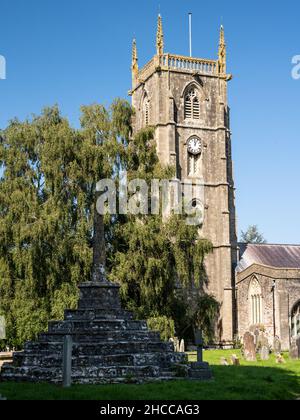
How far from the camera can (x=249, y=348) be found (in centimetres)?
2566

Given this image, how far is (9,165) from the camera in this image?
102ft

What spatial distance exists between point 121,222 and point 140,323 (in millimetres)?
13316

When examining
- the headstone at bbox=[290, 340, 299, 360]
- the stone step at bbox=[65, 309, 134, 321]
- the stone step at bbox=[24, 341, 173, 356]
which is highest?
the stone step at bbox=[65, 309, 134, 321]

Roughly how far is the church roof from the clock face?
24.7 feet

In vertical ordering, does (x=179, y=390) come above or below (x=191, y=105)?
below

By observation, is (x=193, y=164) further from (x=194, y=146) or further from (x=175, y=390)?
(x=175, y=390)

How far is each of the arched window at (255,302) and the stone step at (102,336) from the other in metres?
22.7

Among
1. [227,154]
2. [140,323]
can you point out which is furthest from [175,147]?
[140,323]

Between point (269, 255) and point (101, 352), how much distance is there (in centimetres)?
3026

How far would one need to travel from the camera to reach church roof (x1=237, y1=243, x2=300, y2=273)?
44.0 metres

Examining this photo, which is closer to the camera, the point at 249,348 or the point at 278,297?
the point at 249,348

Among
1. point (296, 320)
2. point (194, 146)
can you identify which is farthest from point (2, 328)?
point (194, 146)

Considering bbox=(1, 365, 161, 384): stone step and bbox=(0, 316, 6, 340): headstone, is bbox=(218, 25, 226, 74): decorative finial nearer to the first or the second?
bbox=(0, 316, 6, 340): headstone

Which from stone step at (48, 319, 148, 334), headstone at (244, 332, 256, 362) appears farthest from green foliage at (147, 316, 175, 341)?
stone step at (48, 319, 148, 334)
